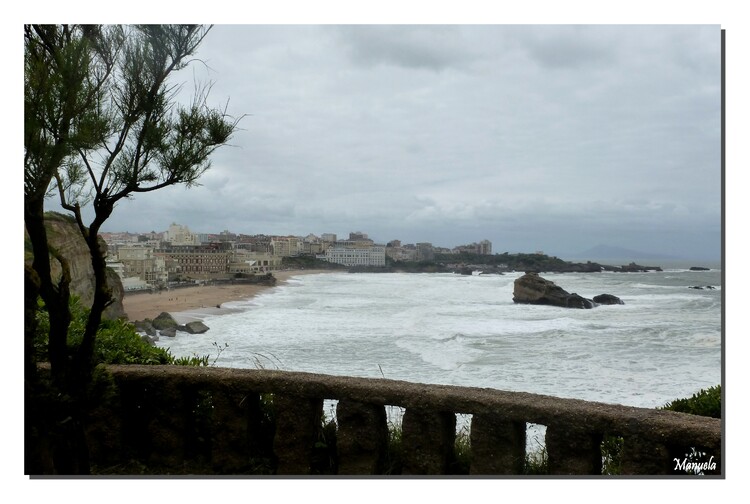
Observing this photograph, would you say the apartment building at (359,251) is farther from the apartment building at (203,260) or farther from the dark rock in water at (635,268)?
the dark rock in water at (635,268)

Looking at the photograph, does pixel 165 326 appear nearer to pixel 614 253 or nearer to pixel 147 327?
pixel 147 327

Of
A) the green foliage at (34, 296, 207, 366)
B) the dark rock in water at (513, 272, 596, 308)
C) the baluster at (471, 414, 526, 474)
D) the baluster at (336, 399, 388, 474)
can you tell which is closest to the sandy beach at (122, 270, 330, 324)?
the green foliage at (34, 296, 207, 366)

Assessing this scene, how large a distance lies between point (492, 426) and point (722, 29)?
2378mm

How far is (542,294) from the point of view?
473 cm

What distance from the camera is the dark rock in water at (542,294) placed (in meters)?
4.64

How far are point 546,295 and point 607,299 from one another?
1.46 ft

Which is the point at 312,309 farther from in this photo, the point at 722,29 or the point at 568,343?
the point at 722,29

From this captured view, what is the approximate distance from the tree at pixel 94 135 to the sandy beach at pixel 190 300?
127 centimetres

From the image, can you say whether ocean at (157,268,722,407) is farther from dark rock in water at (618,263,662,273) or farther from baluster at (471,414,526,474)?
baluster at (471,414,526,474)

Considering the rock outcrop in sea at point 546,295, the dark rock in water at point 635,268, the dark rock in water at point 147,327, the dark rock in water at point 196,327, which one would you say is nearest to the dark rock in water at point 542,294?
the rock outcrop in sea at point 546,295

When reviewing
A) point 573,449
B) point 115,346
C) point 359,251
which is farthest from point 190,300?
point 573,449

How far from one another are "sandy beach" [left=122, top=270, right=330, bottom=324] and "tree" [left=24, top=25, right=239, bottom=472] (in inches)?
50.2

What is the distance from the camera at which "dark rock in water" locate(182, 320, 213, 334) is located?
14.3ft
